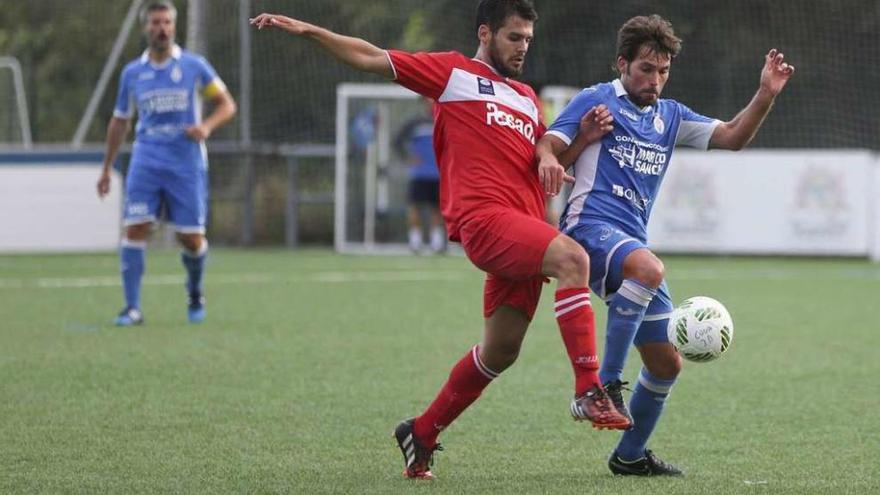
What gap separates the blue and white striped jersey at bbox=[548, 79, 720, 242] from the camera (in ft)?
18.7

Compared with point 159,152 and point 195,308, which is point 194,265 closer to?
point 195,308

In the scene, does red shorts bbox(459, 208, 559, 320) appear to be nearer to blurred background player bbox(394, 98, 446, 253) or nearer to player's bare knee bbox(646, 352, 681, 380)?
player's bare knee bbox(646, 352, 681, 380)

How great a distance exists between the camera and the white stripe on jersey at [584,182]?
5715 millimetres

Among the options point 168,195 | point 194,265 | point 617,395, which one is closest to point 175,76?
point 168,195

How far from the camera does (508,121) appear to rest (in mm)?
5668

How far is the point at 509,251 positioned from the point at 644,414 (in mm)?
943

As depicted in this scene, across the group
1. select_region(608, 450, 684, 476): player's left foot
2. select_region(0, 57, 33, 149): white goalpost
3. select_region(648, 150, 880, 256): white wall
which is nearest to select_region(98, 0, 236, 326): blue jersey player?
select_region(608, 450, 684, 476): player's left foot

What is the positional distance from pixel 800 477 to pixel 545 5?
20516mm

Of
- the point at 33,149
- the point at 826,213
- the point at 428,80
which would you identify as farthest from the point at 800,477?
the point at 33,149

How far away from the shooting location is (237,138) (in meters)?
24.5

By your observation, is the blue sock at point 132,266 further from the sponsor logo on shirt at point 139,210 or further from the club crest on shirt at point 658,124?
the club crest on shirt at point 658,124

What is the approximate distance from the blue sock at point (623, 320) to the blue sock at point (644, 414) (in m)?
0.44

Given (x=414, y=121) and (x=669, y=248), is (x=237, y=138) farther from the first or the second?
(x=669, y=248)

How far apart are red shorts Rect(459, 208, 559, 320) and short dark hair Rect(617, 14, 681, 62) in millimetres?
747
